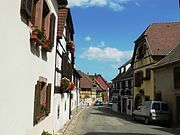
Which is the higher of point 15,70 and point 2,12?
point 2,12

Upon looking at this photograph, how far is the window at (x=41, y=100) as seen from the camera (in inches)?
379

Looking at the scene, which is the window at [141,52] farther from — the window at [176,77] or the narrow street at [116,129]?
the narrow street at [116,129]

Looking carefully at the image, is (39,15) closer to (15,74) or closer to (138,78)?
(15,74)

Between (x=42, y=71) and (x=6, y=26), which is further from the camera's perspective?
(x=42, y=71)

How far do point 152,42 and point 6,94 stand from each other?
94.8 feet

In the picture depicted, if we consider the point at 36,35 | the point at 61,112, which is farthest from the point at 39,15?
the point at 61,112

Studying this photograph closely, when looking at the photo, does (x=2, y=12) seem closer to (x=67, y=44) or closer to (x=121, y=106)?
(x=67, y=44)

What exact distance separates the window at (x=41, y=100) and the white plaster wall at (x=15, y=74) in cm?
38

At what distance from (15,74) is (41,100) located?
15.0 feet

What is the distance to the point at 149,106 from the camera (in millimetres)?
27219

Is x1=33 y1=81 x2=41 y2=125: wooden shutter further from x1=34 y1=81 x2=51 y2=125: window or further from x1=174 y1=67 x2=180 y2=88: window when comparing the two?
x1=174 y1=67 x2=180 y2=88: window

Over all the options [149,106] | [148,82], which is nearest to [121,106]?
[148,82]

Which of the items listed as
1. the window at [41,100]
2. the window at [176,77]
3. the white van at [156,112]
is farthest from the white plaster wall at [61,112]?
the window at [176,77]

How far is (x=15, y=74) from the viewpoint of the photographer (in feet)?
23.2
